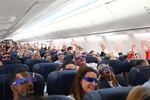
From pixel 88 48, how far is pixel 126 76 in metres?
11.1

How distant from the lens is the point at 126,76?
23.0 feet

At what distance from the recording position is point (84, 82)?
4.20 m

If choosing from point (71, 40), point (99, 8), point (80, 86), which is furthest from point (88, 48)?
point (80, 86)

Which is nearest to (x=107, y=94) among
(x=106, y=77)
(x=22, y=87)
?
(x=22, y=87)

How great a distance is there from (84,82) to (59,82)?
0.90 metres

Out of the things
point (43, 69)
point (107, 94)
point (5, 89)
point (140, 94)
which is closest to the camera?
point (140, 94)

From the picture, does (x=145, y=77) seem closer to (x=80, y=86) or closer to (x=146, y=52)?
(x=80, y=86)

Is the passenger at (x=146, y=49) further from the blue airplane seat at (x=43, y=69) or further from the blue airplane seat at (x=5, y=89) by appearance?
the blue airplane seat at (x=5, y=89)

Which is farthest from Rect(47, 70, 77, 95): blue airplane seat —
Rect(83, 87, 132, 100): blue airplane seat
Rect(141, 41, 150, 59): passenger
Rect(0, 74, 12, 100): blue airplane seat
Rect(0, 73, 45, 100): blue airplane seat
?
Rect(141, 41, 150, 59): passenger

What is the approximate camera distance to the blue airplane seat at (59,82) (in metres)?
5.00

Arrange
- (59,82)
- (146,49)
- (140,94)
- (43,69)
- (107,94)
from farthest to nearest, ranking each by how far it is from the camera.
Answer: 1. (146,49)
2. (43,69)
3. (59,82)
4. (107,94)
5. (140,94)

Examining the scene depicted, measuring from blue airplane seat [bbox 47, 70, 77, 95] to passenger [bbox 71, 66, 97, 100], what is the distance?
75 cm

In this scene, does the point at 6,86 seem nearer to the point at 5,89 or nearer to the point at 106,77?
the point at 5,89

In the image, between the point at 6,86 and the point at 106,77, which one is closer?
the point at 6,86
